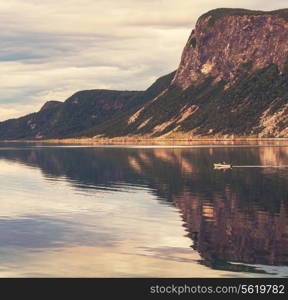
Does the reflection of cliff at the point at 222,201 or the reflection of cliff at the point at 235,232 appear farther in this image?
the reflection of cliff at the point at 222,201

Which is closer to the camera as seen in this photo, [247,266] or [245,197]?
[247,266]

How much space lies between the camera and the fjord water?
47.2 metres

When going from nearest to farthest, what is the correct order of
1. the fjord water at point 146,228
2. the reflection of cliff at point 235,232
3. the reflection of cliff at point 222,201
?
the fjord water at point 146,228 → the reflection of cliff at point 235,232 → the reflection of cliff at point 222,201

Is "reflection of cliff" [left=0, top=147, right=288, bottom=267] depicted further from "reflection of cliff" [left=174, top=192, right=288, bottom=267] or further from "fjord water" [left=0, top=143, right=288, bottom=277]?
"fjord water" [left=0, top=143, right=288, bottom=277]

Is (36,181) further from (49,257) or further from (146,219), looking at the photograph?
(49,257)

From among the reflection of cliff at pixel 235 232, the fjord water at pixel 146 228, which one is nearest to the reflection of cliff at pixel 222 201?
the reflection of cliff at pixel 235 232

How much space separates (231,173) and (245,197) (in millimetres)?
47041

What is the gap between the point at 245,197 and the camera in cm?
9206

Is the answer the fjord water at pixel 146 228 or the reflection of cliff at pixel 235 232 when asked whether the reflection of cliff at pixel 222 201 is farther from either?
the fjord water at pixel 146 228

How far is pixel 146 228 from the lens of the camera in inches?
2591

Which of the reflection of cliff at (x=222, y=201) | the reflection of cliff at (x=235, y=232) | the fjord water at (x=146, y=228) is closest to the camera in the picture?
the fjord water at (x=146, y=228)

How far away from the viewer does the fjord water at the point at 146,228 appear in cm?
4719

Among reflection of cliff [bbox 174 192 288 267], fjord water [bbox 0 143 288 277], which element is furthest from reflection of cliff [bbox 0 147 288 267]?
fjord water [bbox 0 143 288 277]
